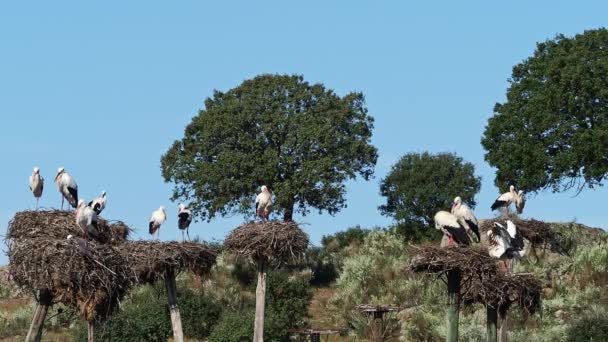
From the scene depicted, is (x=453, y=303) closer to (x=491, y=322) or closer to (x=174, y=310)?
(x=491, y=322)

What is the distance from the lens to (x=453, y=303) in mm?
33250

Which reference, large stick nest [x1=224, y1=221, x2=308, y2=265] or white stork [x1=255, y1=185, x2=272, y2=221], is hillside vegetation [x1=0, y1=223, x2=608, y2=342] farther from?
white stork [x1=255, y1=185, x2=272, y2=221]

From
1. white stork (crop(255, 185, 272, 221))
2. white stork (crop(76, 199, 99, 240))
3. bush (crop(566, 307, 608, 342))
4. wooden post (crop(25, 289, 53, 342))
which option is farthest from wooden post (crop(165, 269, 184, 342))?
bush (crop(566, 307, 608, 342))

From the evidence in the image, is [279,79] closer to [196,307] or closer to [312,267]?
[312,267]

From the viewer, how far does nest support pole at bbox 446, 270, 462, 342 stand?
3325cm

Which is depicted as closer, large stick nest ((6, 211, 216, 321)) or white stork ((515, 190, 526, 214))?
large stick nest ((6, 211, 216, 321))

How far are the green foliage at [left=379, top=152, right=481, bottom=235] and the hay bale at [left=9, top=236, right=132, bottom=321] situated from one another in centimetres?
3911

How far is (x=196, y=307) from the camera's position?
175 feet

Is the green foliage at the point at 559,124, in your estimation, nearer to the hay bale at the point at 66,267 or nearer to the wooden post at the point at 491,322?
the wooden post at the point at 491,322

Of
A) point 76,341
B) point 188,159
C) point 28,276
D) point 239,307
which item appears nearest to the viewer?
point 28,276

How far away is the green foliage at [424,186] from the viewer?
2795 inches

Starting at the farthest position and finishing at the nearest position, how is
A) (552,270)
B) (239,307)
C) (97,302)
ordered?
1. (239,307)
2. (552,270)
3. (97,302)

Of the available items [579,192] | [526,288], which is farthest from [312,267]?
[526,288]

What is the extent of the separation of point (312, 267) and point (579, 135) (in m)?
15.2
